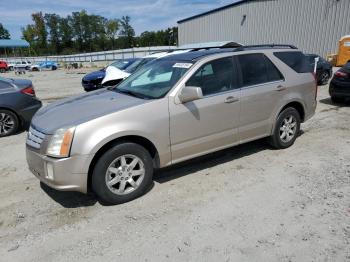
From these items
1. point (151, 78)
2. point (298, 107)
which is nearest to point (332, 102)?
point (298, 107)

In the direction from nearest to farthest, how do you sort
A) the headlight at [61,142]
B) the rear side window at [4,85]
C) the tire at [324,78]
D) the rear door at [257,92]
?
the headlight at [61,142] < the rear door at [257,92] < the rear side window at [4,85] < the tire at [324,78]

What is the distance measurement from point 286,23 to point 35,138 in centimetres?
2454

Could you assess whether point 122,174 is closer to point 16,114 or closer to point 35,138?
point 35,138

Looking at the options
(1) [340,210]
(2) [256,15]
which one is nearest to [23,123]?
(1) [340,210]

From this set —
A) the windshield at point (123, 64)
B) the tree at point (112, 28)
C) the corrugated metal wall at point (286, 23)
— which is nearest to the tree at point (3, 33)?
the tree at point (112, 28)

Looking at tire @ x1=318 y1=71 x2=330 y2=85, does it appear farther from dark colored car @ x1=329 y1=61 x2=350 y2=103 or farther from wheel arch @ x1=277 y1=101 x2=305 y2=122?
wheel arch @ x1=277 y1=101 x2=305 y2=122

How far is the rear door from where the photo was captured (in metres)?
4.97

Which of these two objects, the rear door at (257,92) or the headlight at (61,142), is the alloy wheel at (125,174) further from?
the rear door at (257,92)

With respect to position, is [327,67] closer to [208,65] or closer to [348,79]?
[348,79]

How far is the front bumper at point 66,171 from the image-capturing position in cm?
361

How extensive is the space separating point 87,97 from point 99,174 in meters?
1.53

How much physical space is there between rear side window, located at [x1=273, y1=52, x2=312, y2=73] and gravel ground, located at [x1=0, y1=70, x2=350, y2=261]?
5.11 feet

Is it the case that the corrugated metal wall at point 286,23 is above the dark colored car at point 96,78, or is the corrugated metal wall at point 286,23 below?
above

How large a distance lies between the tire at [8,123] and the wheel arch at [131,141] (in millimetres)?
4768
